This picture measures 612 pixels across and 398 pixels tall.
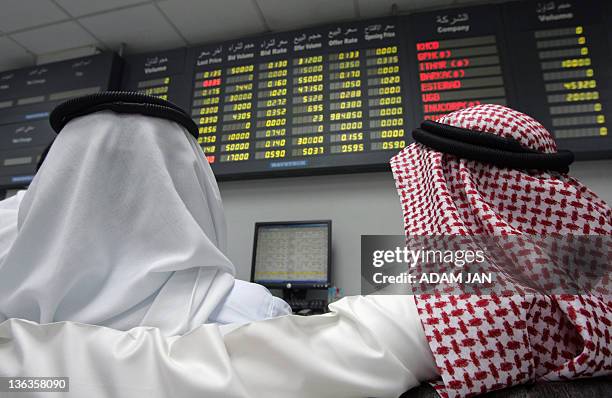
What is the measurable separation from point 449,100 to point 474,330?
149 cm

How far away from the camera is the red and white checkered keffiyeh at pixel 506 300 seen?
40cm

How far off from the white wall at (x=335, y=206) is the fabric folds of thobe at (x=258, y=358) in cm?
118

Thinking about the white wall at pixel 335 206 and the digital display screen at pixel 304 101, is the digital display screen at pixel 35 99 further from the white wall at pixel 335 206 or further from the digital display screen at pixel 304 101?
the white wall at pixel 335 206

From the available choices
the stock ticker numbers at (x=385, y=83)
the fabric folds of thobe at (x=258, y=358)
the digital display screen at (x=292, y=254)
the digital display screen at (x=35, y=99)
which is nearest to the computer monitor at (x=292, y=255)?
the digital display screen at (x=292, y=254)

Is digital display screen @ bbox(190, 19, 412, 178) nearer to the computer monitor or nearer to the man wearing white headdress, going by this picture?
the computer monitor

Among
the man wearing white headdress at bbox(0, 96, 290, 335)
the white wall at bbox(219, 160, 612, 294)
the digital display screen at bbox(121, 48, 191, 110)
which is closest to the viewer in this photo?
the man wearing white headdress at bbox(0, 96, 290, 335)

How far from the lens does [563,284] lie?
0.44 m

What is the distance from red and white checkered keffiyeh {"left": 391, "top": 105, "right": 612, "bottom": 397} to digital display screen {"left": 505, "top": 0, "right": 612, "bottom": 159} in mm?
1232

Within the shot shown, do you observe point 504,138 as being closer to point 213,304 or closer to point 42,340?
point 213,304

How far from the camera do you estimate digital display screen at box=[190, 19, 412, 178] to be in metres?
1.70

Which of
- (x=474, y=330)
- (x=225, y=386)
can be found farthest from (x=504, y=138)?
(x=225, y=386)

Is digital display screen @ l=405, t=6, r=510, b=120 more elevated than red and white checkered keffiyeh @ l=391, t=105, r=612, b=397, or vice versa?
digital display screen @ l=405, t=6, r=510, b=120

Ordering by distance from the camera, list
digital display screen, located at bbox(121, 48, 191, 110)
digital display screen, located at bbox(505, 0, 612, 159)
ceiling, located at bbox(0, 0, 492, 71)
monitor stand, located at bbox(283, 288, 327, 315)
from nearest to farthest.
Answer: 1. monitor stand, located at bbox(283, 288, 327, 315)
2. digital display screen, located at bbox(505, 0, 612, 159)
3. ceiling, located at bbox(0, 0, 492, 71)
4. digital display screen, located at bbox(121, 48, 191, 110)

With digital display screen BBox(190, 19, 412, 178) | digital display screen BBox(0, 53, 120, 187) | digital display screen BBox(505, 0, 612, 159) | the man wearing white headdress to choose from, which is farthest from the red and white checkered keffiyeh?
digital display screen BBox(0, 53, 120, 187)
